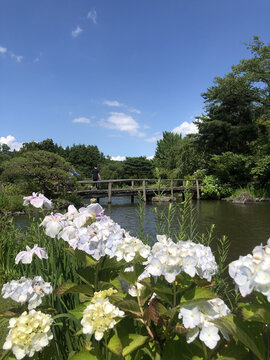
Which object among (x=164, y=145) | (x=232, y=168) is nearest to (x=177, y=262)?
(x=232, y=168)

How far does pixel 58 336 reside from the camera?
4.15 ft

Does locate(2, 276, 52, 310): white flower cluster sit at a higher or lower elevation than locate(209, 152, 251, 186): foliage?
lower

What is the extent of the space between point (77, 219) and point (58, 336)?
61 centimetres

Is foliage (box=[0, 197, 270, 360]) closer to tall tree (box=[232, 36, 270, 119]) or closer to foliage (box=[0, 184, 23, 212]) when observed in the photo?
foliage (box=[0, 184, 23, 212])

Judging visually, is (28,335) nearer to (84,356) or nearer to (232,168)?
(84,356)

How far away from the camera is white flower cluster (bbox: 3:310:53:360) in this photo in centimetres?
73

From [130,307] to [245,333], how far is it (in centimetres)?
36

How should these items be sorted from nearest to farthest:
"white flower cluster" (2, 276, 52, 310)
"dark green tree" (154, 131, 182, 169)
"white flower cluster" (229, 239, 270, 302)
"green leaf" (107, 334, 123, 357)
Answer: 1. "white flower cluster" (229, 239, 270, 302)
2. "green leaf" (107, 334, 123, 357)
3. "white flower cluster" (2, 276, 52, 310)
4. "dark green tree" (154, 131, 182, 169)

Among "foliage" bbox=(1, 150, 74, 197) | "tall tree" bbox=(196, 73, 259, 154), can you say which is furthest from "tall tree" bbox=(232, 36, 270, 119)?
"foliage" bbox=(1, 150, 74, 197)

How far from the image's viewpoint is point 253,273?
66 cm

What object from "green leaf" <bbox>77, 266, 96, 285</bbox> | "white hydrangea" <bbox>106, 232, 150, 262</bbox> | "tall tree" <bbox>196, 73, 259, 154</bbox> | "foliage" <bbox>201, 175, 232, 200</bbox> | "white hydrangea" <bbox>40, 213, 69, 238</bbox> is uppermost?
"tall tree" <bbox>196, 73, 259, 154</bbox>

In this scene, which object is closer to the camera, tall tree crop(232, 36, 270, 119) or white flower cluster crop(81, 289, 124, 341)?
white flower cluster crop(81, 289, 124, 341)

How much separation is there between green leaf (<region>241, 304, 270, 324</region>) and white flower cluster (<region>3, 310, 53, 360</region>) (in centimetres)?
58

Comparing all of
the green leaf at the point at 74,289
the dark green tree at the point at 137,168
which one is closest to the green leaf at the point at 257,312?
the green leaf at the point at 74,289
